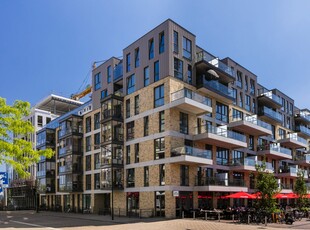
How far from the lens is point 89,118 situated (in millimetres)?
48562

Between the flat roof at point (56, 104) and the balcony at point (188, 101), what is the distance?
162 ft

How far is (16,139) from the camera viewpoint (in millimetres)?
16953

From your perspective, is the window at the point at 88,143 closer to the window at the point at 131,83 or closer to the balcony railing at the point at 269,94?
the window at the point at 131,83

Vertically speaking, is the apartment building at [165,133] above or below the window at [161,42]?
below

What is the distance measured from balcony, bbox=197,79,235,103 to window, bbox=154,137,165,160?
292 inches

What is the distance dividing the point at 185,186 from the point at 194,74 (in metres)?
12.2

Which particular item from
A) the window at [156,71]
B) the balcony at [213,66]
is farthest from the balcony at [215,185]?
the balcony at [213,66]

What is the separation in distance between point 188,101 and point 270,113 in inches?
938

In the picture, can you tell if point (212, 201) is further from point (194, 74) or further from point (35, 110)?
point (35, 110)

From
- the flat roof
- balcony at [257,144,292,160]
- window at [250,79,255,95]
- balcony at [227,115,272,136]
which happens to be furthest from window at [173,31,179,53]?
the flat roof

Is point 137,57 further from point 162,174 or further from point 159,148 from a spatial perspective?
point 162,174

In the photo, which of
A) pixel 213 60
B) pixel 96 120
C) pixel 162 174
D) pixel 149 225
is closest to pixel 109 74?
pixel 96 120

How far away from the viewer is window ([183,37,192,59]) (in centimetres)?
3645

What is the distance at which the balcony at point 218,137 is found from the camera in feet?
115
